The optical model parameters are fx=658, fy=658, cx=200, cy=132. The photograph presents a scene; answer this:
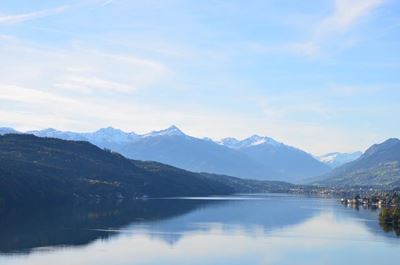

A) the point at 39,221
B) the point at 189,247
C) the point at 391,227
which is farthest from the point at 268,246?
the point at 39,221

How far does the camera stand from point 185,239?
99.9m

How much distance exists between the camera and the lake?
80.3 m

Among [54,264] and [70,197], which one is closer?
[54,264]

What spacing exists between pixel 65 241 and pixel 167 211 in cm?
6897

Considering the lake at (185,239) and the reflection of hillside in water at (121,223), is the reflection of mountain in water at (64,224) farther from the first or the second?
the lake at (185,239)

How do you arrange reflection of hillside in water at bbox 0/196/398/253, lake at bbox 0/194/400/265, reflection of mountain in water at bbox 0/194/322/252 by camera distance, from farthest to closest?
reflection of hillside in water at bbox 0/196/398/253, reflection of mountain in water at bbox 0/194/322/252, lake at bbox 0/194/400/265

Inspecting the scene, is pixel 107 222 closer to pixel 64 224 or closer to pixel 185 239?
pixel 64 224

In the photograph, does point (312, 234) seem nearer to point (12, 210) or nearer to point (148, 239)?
point (148, 239)

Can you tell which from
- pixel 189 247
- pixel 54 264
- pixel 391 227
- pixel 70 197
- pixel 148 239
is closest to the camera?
pixel 54 264

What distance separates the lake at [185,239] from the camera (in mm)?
80312

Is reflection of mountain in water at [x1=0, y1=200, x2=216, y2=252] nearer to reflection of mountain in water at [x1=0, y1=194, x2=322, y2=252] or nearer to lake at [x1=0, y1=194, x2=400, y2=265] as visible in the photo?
reflection of mountain in water at [x1=0, y1=194, x2=322, y2=252]

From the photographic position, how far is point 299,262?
78.3 metres

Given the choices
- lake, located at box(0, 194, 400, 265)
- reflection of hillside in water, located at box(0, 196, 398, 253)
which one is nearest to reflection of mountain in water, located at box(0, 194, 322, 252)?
reflection of hillside in water, located at box(0, 196, 398, 253)

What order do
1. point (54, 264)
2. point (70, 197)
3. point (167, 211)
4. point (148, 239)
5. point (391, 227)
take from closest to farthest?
1. point (54, 264)
2. point (148, 239)
3. point (391, 227)
4. point (167, 211)
5. point (70, 197)
